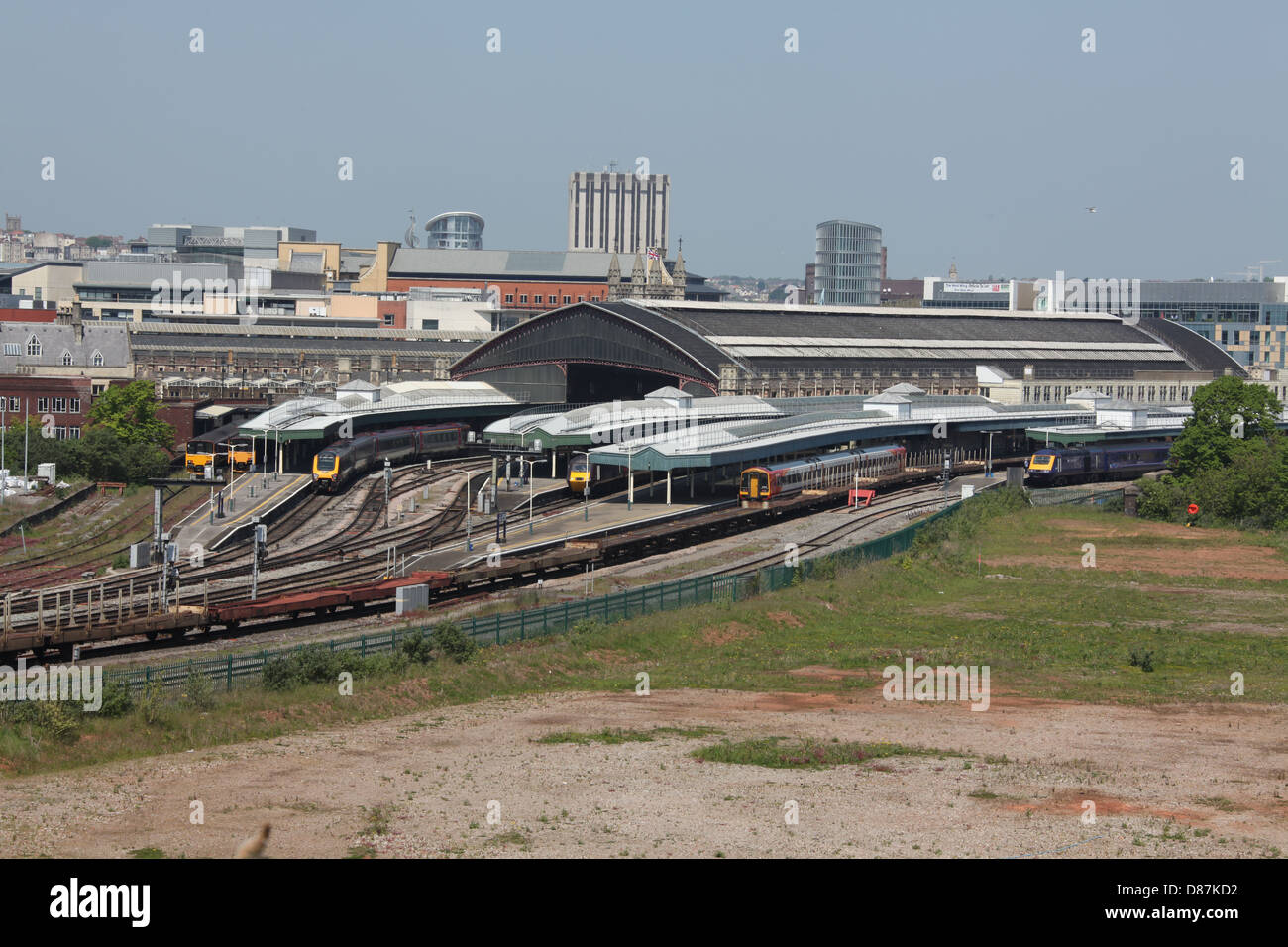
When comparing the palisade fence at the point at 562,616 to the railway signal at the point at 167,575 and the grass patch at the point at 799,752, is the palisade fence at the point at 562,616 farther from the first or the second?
the grass patch at the point at 799,752

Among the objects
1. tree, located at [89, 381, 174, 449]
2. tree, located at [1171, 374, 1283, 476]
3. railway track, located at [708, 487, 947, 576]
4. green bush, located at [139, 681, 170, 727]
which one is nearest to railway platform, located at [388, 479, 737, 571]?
railway track, located at [708, 487, 947, 576]

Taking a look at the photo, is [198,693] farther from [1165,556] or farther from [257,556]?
[1165,556]

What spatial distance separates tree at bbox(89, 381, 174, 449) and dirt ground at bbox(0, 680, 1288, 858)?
2421 inches

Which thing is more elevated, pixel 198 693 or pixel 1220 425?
pixel 1220 425

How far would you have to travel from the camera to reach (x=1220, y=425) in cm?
9456

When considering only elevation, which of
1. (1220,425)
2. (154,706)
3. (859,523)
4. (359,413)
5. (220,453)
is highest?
(359,413)

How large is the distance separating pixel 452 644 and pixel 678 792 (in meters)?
14.6

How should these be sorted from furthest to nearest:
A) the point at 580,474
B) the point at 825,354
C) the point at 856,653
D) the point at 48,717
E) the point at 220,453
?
the point at 825,354 < the point at 220,453 < the point at 580,474 < the point at 856,653 < the point at 48,717

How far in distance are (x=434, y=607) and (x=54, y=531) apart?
2694 centimetres

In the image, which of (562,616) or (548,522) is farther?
(548,522)

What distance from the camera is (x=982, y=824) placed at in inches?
1106

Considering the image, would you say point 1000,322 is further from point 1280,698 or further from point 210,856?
point 210,856

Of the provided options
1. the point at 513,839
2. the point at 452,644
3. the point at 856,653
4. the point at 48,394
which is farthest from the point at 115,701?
the point at 48,394

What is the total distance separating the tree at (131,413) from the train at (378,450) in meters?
13.0
